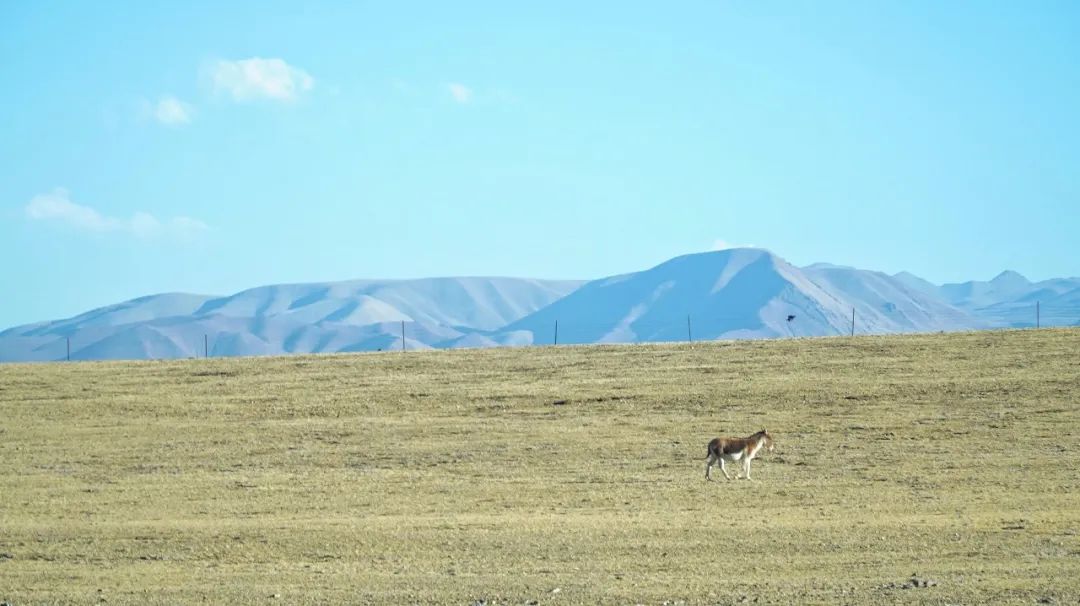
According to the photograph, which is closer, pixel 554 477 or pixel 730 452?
pixel 730 452

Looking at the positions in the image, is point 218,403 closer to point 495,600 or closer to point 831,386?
point 831,386

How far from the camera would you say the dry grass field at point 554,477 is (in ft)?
49.9

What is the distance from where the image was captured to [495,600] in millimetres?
13977

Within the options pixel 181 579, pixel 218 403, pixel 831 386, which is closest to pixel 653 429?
pixel 831 386

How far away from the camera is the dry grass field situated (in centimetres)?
1521

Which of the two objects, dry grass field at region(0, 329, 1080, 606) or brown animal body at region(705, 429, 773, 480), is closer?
dry grass field at region(0, 329, 1080, 606)

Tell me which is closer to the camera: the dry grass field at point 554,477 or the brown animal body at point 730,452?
the dry grass field at point 554,477

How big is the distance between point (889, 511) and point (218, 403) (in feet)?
74.9

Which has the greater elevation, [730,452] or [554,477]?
[730,452]

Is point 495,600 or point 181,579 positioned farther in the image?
point 181,579

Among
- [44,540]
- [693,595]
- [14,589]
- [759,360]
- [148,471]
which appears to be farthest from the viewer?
[759,360]

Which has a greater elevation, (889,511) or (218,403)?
(218,403)

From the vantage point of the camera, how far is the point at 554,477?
2448 cm

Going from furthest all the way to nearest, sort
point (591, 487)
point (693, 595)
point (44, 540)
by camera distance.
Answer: point (591, 487)
point (44, 540)
point (693, 595)
